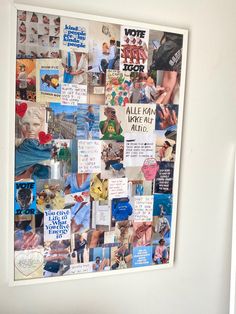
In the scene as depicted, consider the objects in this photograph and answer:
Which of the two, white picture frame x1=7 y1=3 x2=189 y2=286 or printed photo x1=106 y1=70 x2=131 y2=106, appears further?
printed photo x1=106 y1=70 x2=131 y2=106

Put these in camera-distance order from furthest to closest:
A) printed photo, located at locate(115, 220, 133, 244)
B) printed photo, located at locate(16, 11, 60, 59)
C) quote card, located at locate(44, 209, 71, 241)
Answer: printed photo, located at locate(115, 220, 133, 244) < quote card, located at locate(44, 209, 71, 241) < printed photo, located at locate(16, 11, 60, 59)

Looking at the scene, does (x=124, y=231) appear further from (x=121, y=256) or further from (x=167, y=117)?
(x=167, y=117)

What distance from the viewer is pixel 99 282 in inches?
52.5

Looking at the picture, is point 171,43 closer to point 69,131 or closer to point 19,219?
point 69,131

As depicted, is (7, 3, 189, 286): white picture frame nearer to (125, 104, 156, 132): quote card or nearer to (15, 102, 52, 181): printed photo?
(15, 102, 52, 181): printed photo

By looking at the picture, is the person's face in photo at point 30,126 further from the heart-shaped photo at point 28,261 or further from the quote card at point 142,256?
the quote card at point 142,256

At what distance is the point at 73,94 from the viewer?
120 centimetres

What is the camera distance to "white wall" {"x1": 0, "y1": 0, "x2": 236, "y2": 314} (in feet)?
4.17

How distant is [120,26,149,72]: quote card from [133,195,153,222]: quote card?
0.54 meters

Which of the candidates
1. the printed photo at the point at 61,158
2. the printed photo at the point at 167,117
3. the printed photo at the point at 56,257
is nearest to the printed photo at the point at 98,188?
the printed photo at the point at 61,158

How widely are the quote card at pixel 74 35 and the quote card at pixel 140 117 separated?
30cm

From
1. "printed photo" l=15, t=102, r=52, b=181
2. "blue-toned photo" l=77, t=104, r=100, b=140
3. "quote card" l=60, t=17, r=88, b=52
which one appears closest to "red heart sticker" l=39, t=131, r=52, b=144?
"printed photo" l=15, t=102, r=52, b=181

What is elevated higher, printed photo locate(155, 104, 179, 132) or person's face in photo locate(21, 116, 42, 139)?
printed photo locate(155, 104, 179, 132)

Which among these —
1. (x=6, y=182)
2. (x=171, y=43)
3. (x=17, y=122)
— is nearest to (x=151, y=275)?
(x=6, y=182)
